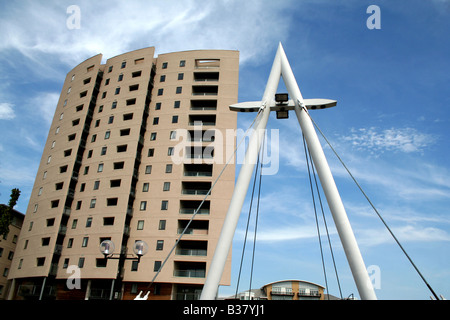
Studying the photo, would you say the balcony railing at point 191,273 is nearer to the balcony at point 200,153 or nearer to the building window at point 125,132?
the balcony at point 200,153

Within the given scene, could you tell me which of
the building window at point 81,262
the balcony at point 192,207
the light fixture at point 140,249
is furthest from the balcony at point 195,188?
the light fixture at point 140,249

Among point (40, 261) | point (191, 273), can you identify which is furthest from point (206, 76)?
point (40, 261)

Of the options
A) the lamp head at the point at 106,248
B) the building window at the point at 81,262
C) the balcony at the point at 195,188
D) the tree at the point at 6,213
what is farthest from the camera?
the balcony at the point at 195,188

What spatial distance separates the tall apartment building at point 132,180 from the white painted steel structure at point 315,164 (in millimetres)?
29735

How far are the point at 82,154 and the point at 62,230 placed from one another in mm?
12159

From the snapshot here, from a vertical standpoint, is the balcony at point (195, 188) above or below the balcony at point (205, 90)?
below

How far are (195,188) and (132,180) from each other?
8996 millimetres

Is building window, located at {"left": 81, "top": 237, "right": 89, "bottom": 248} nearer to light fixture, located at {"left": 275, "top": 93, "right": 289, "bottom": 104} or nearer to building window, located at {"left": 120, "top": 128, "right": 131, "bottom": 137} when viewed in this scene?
building window, located at {"left": 120, "top": 128, "right": 131, "bottom": 137}

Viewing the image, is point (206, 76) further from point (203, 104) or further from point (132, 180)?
point (132, 180)

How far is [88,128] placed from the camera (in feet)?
171

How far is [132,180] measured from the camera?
148 feet

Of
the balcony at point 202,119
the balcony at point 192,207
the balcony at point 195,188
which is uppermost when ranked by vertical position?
the balcony at point 202,119

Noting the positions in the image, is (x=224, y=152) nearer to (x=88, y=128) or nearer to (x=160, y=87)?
(x=160, y=87)

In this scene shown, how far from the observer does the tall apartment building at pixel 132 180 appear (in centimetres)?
4069
